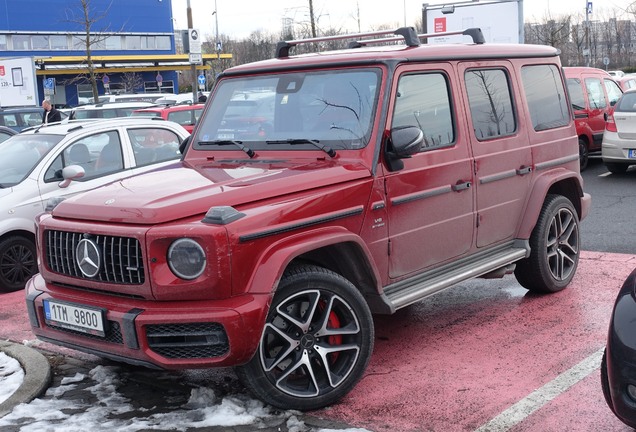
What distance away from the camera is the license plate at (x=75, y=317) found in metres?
4.60

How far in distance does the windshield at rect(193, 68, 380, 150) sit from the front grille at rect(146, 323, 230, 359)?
1622 mm

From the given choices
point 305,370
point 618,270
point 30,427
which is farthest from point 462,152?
point 30,427

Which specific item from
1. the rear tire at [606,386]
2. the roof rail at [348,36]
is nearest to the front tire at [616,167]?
the roof rail at [348,36]

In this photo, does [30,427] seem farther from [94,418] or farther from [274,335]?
[274,335]

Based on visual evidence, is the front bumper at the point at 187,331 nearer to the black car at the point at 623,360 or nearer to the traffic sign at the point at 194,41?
the black car at the point at 623,360

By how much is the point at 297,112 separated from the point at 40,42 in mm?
57231

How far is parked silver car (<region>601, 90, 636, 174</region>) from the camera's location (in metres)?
14.5

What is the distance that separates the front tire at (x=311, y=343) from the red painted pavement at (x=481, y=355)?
180mm

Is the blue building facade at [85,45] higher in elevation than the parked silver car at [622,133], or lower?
higher

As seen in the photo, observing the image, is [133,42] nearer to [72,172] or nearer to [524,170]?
[72,172]

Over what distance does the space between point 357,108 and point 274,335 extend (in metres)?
1.66

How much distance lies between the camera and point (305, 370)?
475 centimetres

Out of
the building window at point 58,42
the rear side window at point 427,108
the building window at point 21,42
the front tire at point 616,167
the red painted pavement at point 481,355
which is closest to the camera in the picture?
the red painted pavement at point 481,355

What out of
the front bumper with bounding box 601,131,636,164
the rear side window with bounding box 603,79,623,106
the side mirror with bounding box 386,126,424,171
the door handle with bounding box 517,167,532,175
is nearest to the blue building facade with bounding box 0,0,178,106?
the rear side window with bounding box 603,79,623,106
